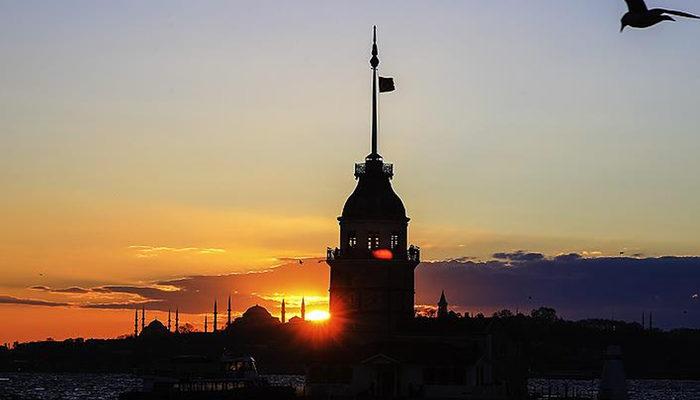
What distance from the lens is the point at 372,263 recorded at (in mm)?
103062

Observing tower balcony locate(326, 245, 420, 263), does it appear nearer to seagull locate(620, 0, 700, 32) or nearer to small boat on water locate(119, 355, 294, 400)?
small boat on water locate(119, 355, 294, 400)

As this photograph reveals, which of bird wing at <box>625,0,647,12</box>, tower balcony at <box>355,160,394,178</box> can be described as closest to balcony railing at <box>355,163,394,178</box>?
tower balcony at <box>355,160,394,178</box>

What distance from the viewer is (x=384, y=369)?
324ft

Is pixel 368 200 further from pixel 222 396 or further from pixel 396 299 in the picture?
pixel 222 396

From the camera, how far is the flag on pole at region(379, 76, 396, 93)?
10756 cm

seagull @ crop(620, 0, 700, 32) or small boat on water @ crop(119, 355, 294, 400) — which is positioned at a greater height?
seagull @ crop(620, 0, 700, 32)

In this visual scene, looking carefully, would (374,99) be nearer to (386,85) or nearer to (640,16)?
(386,85)

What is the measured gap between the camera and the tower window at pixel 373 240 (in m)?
103

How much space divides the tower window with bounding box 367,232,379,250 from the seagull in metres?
74.9

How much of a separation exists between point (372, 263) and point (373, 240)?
5.33 feet

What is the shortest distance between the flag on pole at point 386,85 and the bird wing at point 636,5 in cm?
7894

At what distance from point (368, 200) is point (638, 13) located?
74992 millimetres

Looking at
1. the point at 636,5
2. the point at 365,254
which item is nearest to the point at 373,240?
the point at 365,254

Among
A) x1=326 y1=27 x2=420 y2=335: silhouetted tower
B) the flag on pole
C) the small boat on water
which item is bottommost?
the small boat on water
